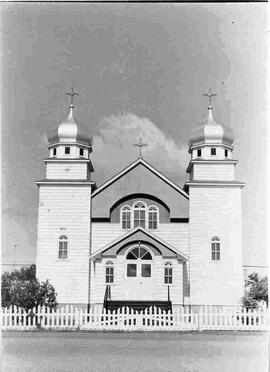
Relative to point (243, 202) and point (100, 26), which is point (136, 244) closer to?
point (243, 202)

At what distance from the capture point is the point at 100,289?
25359 millimetres

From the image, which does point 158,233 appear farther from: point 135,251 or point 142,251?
point 135,251

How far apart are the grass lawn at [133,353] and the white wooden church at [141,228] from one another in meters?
7.29

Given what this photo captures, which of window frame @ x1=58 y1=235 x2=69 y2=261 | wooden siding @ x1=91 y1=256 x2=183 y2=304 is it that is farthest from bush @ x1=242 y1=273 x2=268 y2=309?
window frame @ x1=58 y1=235 x2=69 y2=261

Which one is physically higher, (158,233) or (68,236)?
(158,233)

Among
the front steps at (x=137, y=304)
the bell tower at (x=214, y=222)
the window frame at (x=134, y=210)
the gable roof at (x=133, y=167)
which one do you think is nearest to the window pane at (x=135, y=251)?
the window frame at (x=134, y=210)

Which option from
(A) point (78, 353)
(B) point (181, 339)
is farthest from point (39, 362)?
(B) point (181, 339)

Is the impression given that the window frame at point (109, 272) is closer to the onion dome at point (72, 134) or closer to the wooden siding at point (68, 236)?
the wooden siding at point (68, 236)

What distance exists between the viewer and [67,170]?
25688 millimetres

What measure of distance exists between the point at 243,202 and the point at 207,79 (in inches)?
319

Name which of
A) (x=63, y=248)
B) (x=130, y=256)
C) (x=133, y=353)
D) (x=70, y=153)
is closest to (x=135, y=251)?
(x=130, y=256)

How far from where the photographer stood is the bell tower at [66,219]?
80.9 ft

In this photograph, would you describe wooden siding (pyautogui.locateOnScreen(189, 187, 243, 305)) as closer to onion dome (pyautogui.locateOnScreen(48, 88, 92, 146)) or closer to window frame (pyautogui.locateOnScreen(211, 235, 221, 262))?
window frame (pyautogui.locateOnScreen(211, 235, 221, 262))

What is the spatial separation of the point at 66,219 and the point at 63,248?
1.35 m
